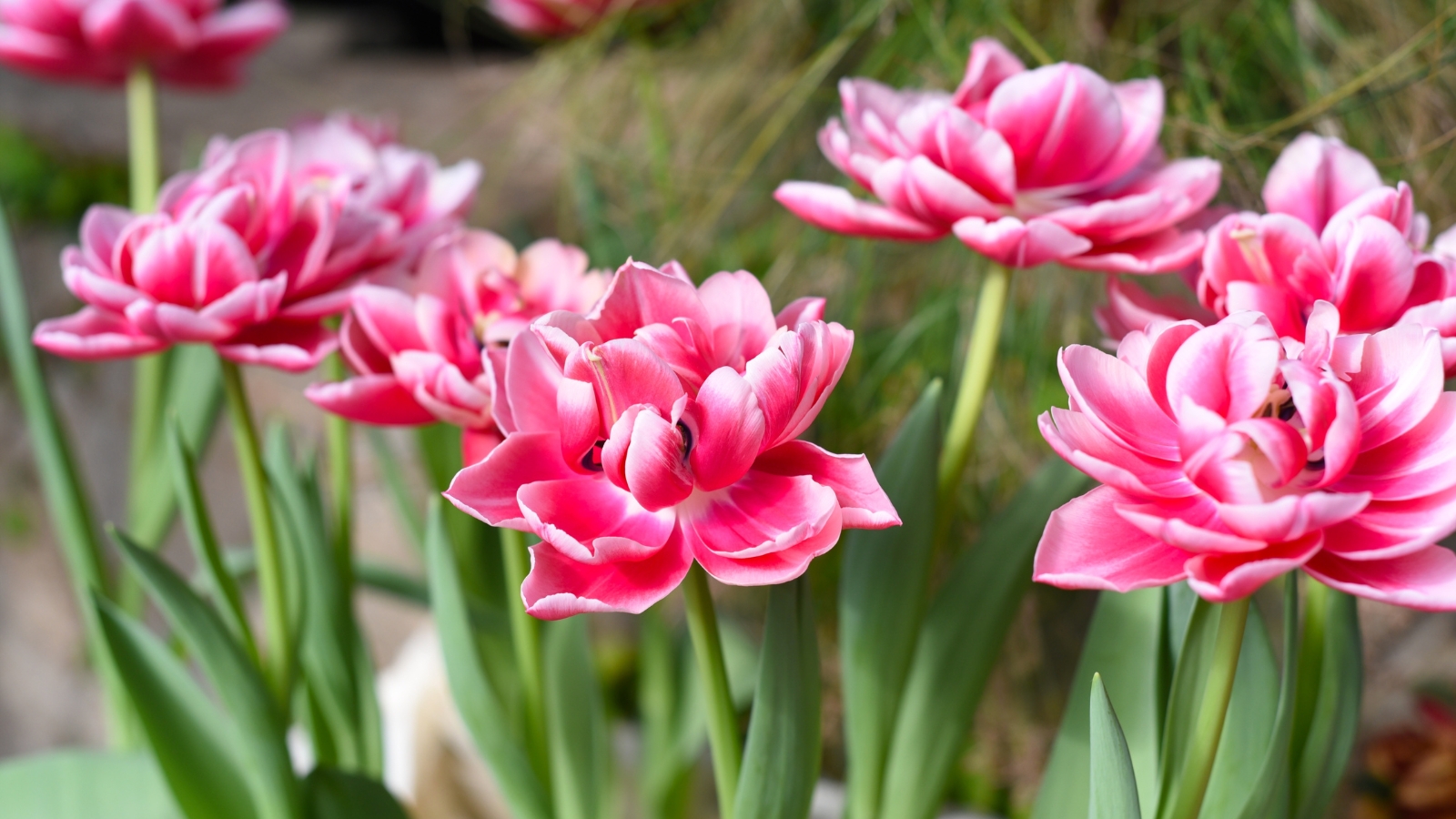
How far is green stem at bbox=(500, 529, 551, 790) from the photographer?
267mm

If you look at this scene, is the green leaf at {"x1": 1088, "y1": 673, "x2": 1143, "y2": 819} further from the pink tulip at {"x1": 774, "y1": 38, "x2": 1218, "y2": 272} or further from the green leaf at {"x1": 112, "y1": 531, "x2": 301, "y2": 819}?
the green leaf at {"x1": 112, "y1": 531, "x2": 301, "y2": 819}

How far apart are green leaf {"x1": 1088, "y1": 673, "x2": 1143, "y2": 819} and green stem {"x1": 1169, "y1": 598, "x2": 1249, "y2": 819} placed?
14 mm

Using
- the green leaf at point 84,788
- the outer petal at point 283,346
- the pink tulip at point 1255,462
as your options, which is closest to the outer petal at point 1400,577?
the pink tulip at point 1255,462

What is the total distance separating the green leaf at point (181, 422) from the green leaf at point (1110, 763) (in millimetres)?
331

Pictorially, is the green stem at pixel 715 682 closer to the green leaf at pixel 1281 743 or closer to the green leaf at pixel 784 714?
the green leaf at pixel 784 714

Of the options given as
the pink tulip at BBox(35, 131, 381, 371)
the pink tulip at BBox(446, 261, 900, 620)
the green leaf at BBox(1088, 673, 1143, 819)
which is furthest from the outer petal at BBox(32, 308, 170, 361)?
the green leaf at BBox(1088, 673, 1143, 819)

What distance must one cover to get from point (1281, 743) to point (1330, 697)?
41mm

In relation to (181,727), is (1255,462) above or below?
above

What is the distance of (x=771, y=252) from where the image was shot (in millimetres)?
563

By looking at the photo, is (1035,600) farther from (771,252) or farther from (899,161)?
(899,161)

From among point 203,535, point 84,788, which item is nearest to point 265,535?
point 203,535

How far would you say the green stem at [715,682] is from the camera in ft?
0.67

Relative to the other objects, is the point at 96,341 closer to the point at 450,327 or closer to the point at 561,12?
the point at 450,327

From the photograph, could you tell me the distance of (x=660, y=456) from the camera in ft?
0.55
